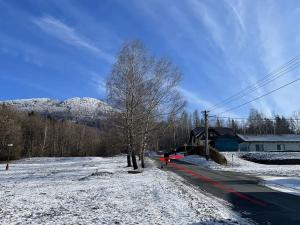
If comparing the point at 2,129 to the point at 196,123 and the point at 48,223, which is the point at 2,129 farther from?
the point at 196,123

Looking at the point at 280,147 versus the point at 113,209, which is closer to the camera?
the point at 113,209

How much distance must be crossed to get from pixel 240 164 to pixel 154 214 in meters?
39.8

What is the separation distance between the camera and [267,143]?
254 feet

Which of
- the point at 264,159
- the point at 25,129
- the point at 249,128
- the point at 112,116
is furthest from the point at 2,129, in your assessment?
the point at 249,128

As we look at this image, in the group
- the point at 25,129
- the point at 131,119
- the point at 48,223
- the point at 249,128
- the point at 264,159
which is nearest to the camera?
the point at 48,223

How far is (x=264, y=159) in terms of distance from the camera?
174ft

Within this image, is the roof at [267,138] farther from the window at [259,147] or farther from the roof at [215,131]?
the roof at [215,131]

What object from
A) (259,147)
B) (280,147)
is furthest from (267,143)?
(280,147)

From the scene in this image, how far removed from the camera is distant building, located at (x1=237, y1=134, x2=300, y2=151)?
76.9m

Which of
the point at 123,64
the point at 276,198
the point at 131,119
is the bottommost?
the point at 276,198

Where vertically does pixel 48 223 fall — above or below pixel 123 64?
below

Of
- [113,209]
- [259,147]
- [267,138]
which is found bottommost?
[113,209]

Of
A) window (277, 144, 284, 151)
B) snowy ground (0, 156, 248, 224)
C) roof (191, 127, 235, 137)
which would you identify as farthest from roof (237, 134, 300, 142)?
snowy ground (0, 156, 248, 224)

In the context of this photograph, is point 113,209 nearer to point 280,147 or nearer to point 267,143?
point 267,143
